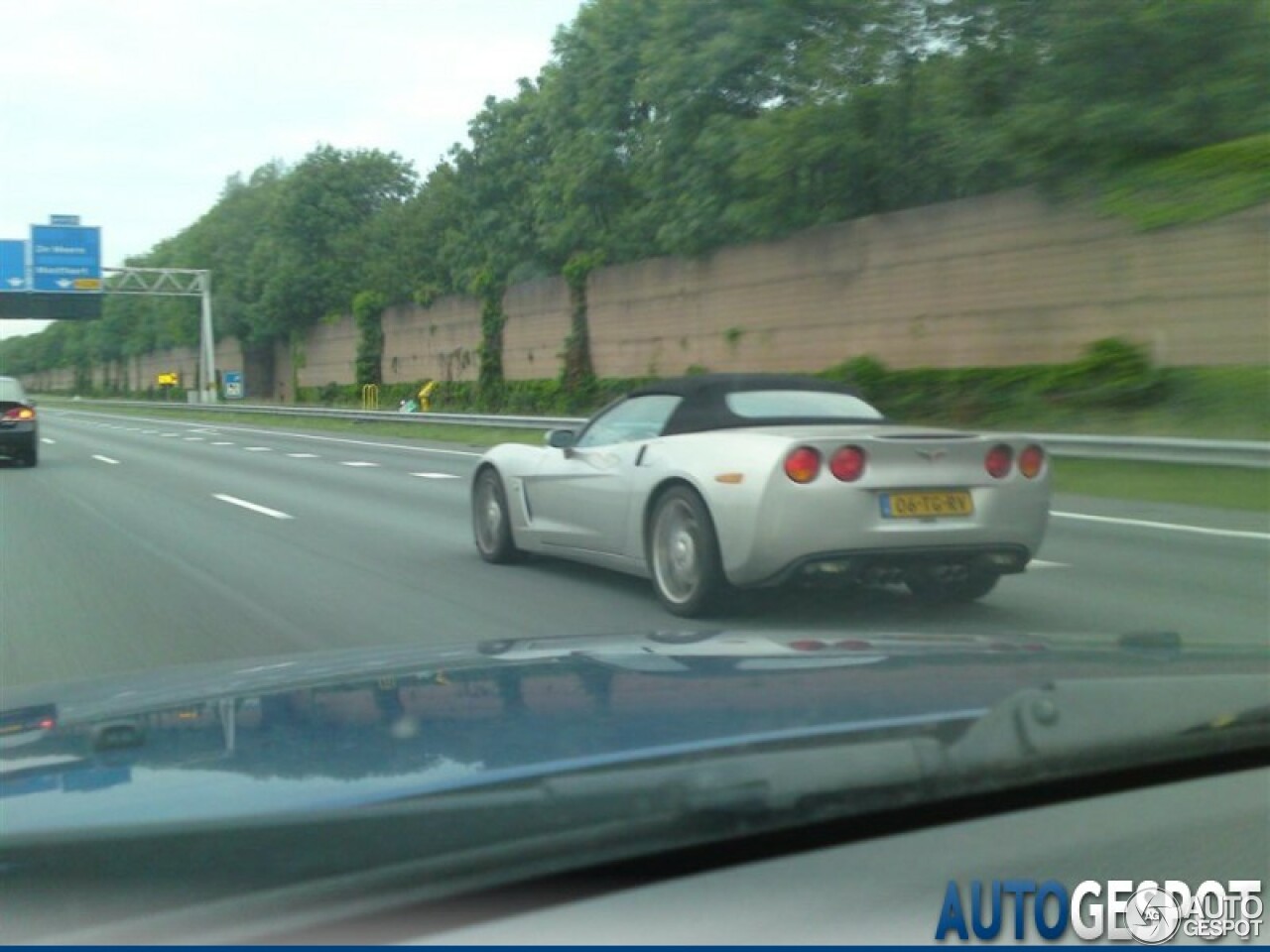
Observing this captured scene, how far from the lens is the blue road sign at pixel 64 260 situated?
5356cm

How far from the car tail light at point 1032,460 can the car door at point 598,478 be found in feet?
6.64

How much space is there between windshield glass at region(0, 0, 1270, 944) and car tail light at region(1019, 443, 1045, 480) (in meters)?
0.02

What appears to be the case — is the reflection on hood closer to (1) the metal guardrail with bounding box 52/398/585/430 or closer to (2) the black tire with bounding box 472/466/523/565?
(2) the black tire with bounding box 472/466/523/565

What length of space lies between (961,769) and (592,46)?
43.7 meters

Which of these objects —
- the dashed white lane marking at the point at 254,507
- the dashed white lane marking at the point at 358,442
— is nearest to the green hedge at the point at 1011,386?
the dashed white lane marking at the point at 254,507

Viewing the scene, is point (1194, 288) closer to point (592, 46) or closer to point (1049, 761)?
point (1049, 761)

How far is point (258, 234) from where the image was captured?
245 ft

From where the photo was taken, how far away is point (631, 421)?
8.57 metres

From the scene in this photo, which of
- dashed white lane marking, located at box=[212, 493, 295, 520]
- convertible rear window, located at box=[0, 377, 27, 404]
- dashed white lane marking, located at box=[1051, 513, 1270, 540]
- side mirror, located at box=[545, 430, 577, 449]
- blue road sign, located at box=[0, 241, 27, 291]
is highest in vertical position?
blue road sign, located at box=[0, 241, 27, 291]

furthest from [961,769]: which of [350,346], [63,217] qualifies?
[350,346]

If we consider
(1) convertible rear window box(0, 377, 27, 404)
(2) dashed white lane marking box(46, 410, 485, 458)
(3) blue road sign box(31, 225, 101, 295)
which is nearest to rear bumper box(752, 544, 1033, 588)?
(2) dashed white lane marking box(46, 410, 485, 458)

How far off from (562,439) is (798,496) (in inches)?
102

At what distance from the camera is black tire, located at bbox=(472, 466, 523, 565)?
32.8 feet

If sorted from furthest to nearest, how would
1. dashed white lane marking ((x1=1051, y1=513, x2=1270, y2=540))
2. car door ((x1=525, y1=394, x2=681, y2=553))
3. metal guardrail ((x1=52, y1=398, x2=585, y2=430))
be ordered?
metal guardrail ((x1=52, y1=398, x2=585, y2=430))
dashed white lane marking ((x1=1051, y1=513, x2=1270, y2=540))
car door ((x1=525, y1=394, x2=681, y2=553))
